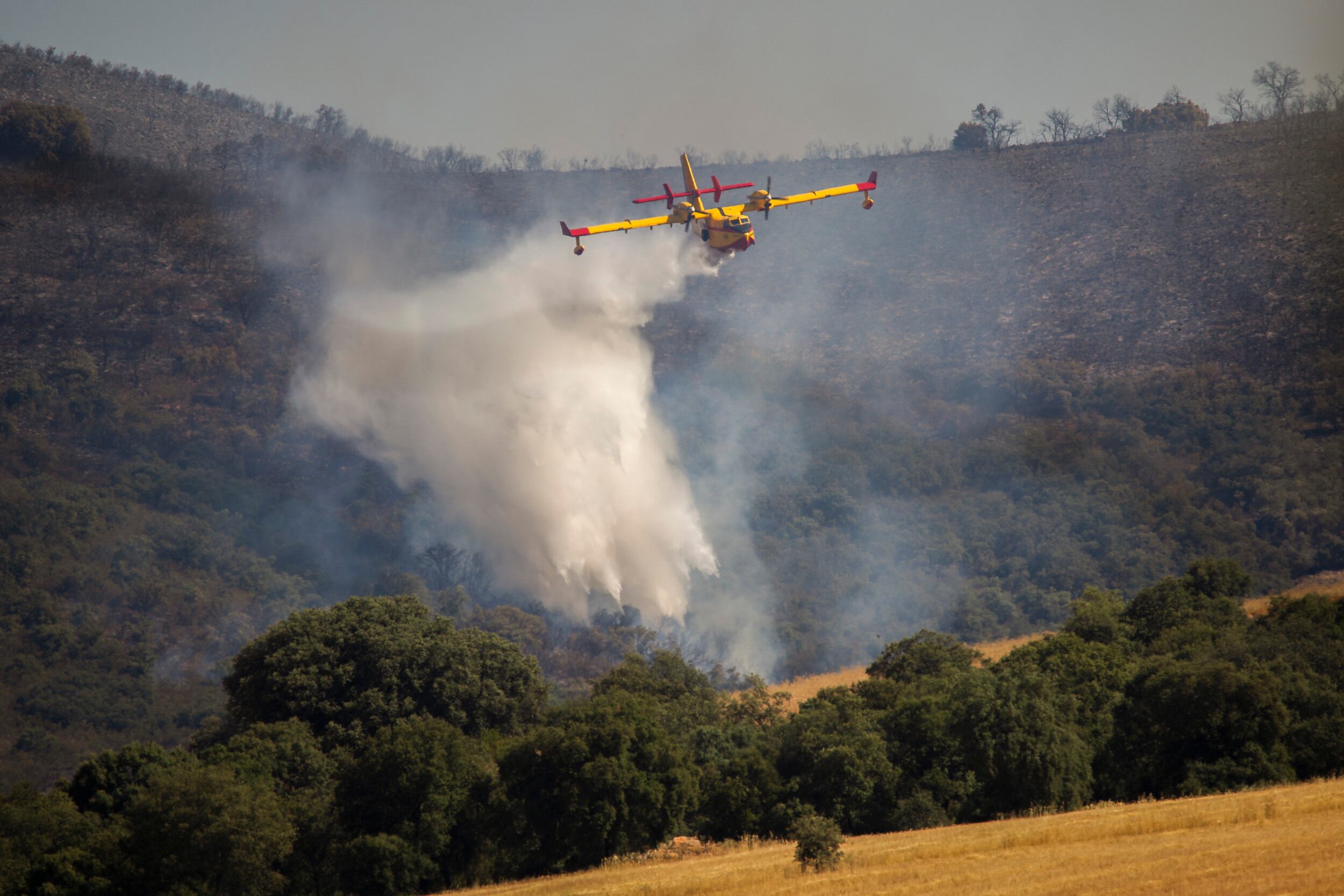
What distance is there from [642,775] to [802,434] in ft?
374

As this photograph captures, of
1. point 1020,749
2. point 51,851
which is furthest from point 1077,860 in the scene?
point 51,851

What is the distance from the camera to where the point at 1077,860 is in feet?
128

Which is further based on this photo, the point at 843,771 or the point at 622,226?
the point at 622,226

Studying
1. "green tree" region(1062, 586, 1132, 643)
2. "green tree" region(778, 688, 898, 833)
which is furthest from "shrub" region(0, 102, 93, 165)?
"green tree" region(778, 688, 898, 833)

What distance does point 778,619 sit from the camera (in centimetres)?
13512

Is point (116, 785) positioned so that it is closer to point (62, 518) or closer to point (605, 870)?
point (605, 870)

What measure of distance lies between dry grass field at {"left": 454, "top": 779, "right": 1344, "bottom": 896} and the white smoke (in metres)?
79.3

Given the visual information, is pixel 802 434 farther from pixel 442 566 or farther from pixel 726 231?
pixel 726 231

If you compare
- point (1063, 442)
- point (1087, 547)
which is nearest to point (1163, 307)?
point (1063, 442)

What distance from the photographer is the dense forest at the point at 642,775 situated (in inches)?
2074

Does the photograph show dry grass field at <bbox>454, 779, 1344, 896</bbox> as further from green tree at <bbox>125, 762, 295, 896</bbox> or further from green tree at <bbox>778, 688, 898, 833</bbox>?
green tree at <bbox>125, 762, 295, 896</bbox>

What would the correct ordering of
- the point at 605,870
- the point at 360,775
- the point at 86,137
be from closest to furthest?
the point at 605,870
the point at 360,775
the point at 86,137

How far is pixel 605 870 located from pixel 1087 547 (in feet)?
313

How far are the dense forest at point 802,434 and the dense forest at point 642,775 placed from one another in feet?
155
